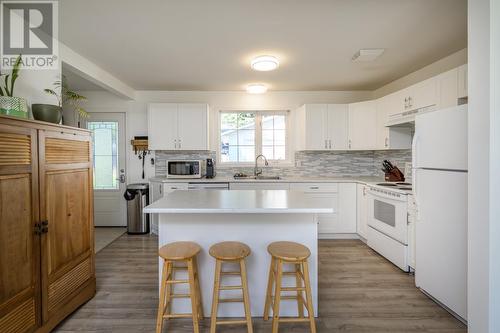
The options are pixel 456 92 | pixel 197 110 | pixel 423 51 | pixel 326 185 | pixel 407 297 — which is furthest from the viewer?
pixel 197 110

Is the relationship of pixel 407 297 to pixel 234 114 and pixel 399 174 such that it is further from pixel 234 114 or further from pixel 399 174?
pixel 234 114

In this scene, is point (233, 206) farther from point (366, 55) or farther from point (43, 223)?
point (366, 55)

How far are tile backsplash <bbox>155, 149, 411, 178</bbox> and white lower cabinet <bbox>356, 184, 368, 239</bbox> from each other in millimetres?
753

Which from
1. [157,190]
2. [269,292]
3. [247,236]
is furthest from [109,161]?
[269,292]

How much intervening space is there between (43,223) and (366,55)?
132 inches

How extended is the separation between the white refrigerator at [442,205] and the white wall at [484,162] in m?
0.39

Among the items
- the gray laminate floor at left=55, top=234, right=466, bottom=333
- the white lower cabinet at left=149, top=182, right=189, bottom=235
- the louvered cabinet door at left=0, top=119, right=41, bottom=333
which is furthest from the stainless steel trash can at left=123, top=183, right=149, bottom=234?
the louvered cabinet door at left=0, top=119, right=41, bottom=333

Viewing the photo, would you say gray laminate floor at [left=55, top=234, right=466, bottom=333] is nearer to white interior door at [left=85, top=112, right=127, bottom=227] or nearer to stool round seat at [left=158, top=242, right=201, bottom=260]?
stool round seat at [left=158, top=242, right=201, bottom=260]

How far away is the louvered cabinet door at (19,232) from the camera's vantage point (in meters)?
1.41

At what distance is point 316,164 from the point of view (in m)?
4.41

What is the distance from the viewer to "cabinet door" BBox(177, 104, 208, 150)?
4.05m

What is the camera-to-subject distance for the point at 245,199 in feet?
6.83

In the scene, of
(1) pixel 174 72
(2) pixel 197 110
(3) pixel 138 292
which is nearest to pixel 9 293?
(3) pixel 138 292

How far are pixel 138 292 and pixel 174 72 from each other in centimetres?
→ 268
